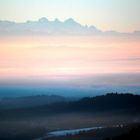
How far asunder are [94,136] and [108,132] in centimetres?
725

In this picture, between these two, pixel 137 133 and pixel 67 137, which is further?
pixel 67 137

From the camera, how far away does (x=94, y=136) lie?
191750 mm

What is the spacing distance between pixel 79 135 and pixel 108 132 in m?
14.1

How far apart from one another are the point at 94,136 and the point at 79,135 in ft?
34.2

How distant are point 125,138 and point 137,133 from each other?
5539 mm

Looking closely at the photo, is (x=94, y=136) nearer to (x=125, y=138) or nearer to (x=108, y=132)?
(x=108, y=132)

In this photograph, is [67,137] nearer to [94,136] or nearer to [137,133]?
[94,136]

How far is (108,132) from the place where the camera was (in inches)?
7667

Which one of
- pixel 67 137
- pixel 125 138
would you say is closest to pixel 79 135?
pixel 67 137

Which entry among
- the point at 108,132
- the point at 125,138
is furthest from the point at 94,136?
the point at 125,138

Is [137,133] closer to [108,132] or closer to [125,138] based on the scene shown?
[125,138]

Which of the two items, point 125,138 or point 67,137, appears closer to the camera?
point 125,138

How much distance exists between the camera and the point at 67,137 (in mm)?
199875

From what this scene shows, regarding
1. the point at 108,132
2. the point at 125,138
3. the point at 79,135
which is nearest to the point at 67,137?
the point at 79,135
